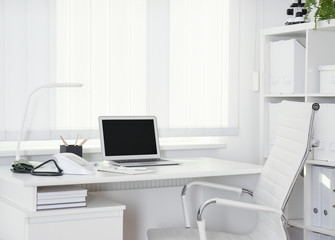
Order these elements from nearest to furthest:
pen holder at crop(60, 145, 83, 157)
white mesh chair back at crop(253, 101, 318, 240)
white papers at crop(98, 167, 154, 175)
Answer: white mesh chair back at crop(253, 101, 318, 240), white papers at crop(98, 167, 154, 175), pen holder at crop(60, 145, 83, 157)

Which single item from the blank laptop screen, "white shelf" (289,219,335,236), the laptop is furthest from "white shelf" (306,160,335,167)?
the blank laptop screen

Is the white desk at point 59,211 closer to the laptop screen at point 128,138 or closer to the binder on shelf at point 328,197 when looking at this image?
the laptop screen at point 128,138

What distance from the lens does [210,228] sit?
12.3ft

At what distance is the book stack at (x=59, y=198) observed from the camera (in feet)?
8.08

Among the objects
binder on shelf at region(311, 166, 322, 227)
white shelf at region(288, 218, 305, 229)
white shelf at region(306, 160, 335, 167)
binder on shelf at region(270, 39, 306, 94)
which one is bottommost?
white shelf at region(288, 218, 305, 229)

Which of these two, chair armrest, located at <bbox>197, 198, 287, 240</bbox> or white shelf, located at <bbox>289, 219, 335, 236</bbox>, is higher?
chair armrest, located at <bbox>197, 198, 287, 240</bbox>

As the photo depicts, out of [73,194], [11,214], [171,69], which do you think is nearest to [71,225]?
[73,194]

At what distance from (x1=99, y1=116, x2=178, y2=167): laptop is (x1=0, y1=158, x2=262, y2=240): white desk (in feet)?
0.99

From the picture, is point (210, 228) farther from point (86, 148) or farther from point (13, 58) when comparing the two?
point (13, 58)

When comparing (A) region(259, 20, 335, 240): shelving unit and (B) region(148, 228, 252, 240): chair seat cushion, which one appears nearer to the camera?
(B) region(148, 228, 252, 240): chair seat cushion

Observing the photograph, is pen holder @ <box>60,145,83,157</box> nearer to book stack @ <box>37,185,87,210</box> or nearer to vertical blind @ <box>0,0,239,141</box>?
vertical blind @ <box>0,0,239,141</box>

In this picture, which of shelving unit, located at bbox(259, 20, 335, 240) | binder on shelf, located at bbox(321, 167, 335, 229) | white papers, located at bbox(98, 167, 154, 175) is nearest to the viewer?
white papers, located at bbox(98, 167, 154, 175)

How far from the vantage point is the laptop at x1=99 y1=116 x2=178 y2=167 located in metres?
3.10

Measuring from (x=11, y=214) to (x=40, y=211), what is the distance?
0.29 meters
